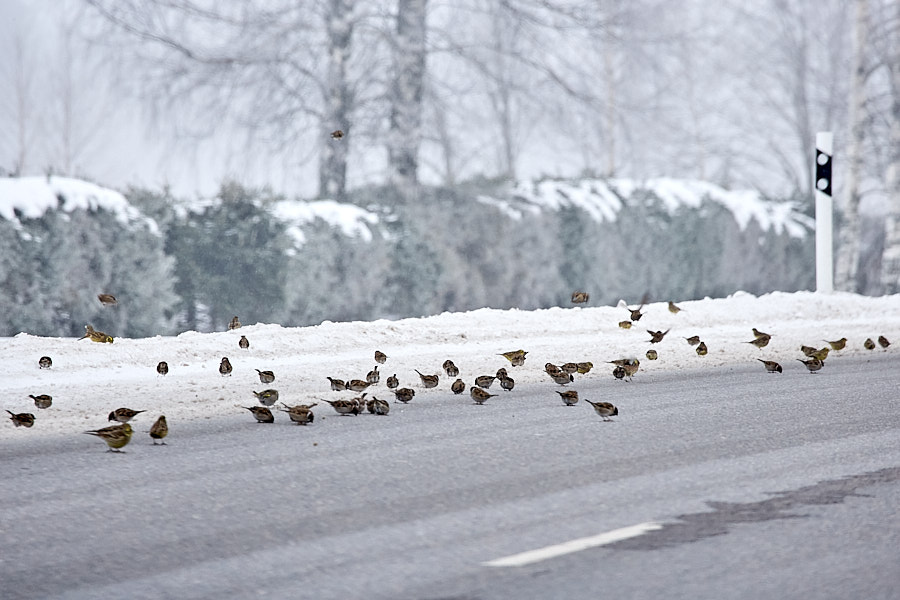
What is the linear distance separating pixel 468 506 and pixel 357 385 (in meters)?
3.36

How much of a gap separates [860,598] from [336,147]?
1687 cm

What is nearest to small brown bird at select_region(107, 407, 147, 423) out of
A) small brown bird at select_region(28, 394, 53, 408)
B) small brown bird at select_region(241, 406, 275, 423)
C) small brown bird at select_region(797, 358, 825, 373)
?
small brown bird at select_region(241, 406, 275, 423)

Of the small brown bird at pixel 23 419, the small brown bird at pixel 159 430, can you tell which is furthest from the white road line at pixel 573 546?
the small brown bird at pixel 23 419

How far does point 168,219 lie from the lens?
13.8 meters

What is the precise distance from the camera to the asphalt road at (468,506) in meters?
3.79

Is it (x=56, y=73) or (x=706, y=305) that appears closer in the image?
(x=706, y=305)

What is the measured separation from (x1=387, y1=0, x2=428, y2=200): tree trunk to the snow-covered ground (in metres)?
6.92

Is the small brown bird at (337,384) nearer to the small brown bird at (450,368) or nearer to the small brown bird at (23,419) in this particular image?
the small brown bird at (450,368)

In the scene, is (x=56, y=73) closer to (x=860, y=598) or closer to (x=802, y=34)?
(x=802, y=34)

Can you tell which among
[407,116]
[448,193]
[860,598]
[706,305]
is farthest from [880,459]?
[407,116]

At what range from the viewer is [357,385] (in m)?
8.02

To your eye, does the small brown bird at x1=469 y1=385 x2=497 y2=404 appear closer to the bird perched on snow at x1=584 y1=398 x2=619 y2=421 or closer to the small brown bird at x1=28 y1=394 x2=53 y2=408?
the bird perched on snow at x1=584 y1=398 x2=619 y2=421

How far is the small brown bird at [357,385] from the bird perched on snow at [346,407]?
532 mm

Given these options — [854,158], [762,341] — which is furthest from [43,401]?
[854,158]
